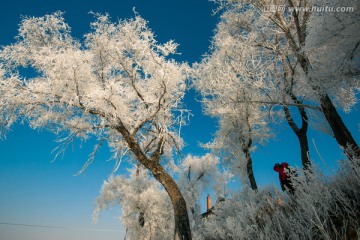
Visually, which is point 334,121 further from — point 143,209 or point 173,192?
point 143,209

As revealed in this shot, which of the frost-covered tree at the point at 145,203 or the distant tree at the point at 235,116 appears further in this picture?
the frost-covered tree at the point at 145,203

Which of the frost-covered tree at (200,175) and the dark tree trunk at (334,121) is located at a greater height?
the frost-covered tree at (200,175)

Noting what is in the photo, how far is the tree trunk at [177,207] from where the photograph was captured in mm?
8258

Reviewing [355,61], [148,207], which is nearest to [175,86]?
[355,61]

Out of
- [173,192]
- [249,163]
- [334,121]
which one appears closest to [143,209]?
[249,163]

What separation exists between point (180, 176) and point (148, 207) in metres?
4.08

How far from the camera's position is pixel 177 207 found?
28.6 ft

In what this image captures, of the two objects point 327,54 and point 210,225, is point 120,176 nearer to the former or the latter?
point 210,225

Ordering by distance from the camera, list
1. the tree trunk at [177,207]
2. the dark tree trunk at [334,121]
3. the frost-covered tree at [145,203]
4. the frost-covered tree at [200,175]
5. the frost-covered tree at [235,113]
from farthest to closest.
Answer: the frost-covered tree at [200,175]
the frost-covered tree at [145,203]
the frost-covered tree at [235,113]
the tree trunk at [177,207]
the dark tree trunk at [334,121]

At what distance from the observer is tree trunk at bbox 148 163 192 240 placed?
27.1ft

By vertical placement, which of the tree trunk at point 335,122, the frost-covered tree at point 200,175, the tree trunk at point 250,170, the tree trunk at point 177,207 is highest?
the frost-covered tree at point 200,175

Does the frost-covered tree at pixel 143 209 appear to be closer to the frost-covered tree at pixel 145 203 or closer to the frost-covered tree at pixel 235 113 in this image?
the frost-covered tree at pixel 145 203

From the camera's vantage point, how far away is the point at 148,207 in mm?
18828

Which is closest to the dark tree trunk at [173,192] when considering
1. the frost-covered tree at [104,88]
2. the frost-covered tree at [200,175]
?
the frost-covered tree at [104,88]
